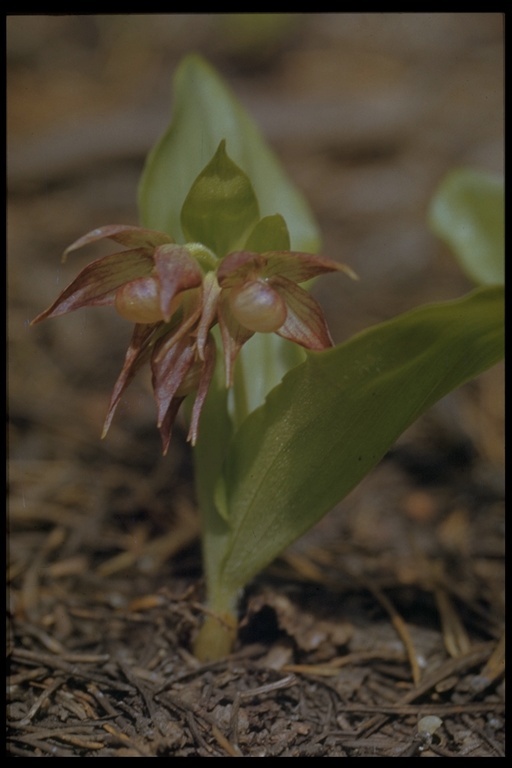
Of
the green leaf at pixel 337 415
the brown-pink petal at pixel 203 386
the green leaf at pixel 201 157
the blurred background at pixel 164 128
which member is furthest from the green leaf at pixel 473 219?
the brown-pink petal at pixel 203 386

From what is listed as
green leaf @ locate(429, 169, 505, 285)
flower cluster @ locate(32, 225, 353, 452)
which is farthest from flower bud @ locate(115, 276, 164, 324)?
green leaf @ locate(429, 169, 505, 285)

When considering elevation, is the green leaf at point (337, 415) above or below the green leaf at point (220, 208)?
below

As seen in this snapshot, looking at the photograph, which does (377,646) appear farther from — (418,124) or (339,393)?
(418,124)

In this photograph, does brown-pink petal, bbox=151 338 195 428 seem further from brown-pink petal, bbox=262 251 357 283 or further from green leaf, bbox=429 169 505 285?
green leaf, bbox=429 169 505 285

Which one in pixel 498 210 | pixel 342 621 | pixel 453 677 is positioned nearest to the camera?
pixel 453 677

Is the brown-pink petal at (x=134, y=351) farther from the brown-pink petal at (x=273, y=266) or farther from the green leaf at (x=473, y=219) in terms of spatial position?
the green leaf at (x=473, y=219)

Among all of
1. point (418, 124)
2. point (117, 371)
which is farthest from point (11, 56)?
point (117, 371)
